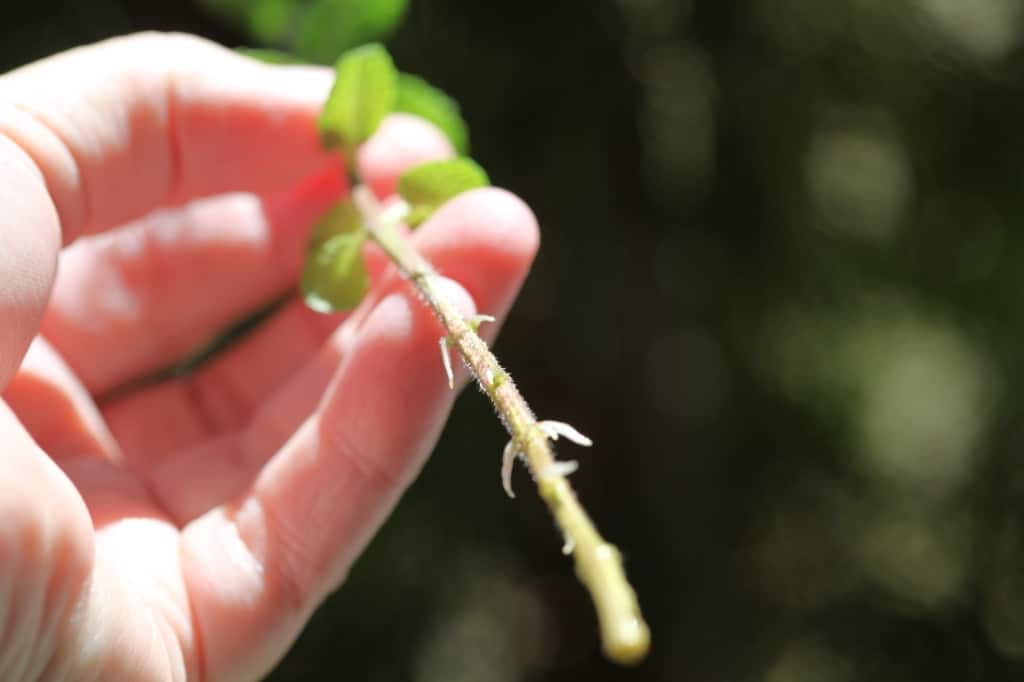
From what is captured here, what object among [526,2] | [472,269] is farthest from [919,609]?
[526,2]

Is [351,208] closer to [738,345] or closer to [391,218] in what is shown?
[391,218]

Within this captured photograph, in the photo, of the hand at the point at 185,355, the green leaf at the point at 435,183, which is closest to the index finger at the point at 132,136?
the hand at the point at 185,355

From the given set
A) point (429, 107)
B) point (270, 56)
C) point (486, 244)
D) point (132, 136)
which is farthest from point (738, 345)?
point (132, 136)

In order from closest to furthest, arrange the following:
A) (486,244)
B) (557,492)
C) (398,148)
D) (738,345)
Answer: (557,492)
(486,244)
(398,148)
(738,345)

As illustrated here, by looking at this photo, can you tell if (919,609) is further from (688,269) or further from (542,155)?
(542,155)

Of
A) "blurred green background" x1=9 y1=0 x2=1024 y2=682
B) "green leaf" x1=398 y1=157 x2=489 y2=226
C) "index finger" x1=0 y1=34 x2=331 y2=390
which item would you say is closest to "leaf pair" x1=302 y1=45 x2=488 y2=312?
"green leaf" x1=398 y1=157 x2=489 y2=226

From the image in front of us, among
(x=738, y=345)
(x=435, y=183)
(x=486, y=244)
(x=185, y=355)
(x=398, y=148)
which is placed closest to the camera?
(x=486, y=244)

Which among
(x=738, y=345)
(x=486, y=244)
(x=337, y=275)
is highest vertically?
(x=486, y=244)
